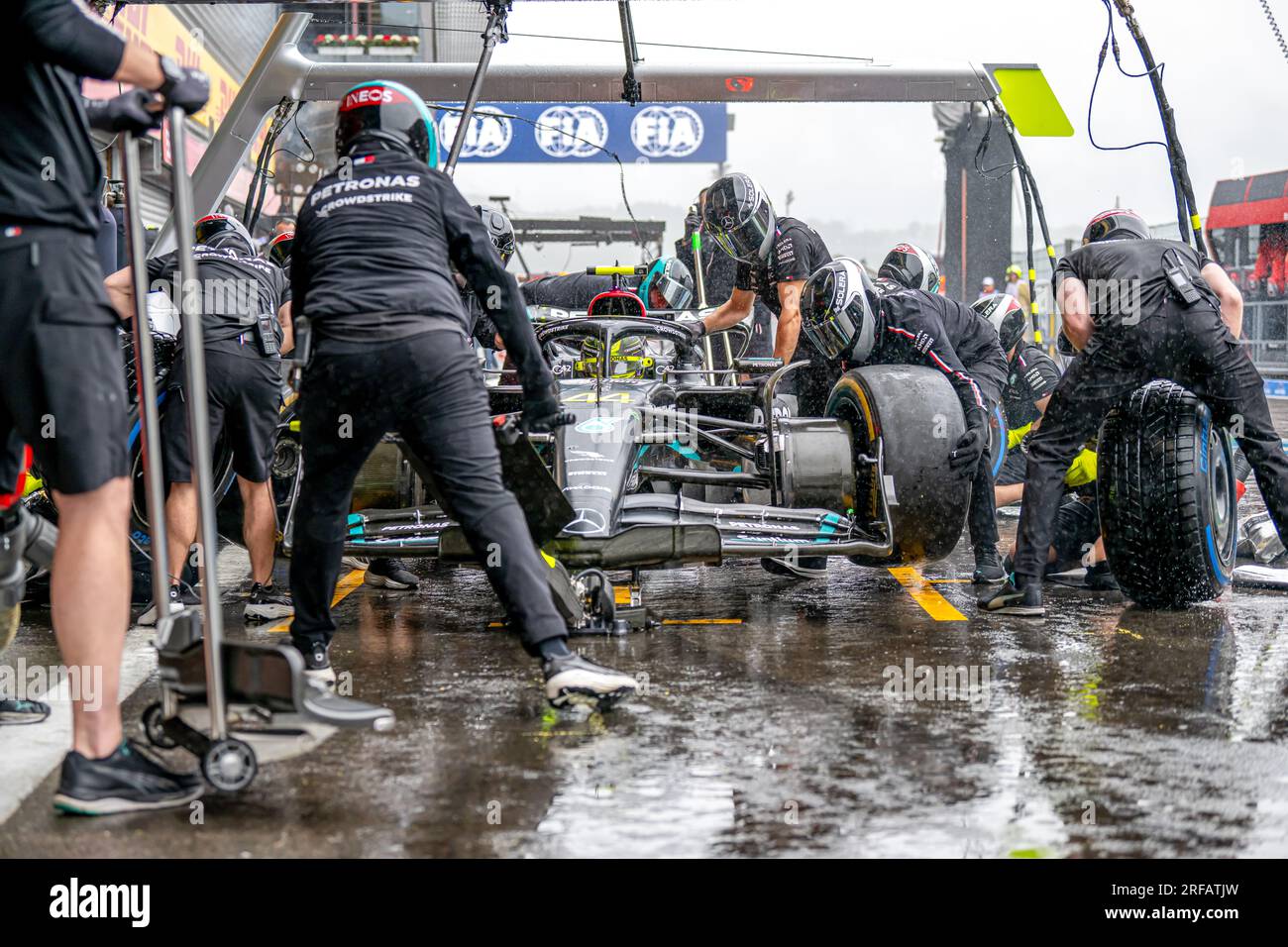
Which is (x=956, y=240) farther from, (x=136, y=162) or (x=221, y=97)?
(x=136, y=162)

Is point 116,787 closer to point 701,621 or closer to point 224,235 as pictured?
point 701,621

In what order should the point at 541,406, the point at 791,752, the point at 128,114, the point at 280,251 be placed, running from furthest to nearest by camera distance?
the point at 280,251 → the point at 541,406 → the point at 791,752 → the point at 128,114

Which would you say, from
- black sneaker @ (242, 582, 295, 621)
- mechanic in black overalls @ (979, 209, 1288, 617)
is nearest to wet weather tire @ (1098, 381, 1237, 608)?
mechanic in black overalls @ (979, 209, 1288, 617)

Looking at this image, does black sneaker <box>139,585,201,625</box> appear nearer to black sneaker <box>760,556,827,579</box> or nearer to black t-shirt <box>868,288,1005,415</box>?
black sneaker <box>760,556,827,579</box>

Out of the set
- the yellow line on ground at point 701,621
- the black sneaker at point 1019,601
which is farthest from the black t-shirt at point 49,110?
the black sneaker at point 1019,601

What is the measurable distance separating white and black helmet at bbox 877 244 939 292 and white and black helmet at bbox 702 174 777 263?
32.9 inches

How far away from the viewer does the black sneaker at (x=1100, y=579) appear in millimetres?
6805

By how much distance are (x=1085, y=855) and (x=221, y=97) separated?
64.5 ft

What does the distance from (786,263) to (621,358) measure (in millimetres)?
1743

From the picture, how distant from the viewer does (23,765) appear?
3754 millimetres

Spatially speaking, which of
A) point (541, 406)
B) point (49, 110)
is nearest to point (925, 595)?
point (541, 406)

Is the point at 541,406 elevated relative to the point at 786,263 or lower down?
lower down

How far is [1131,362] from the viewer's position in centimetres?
604

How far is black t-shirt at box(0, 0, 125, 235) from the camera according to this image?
3.12 metres
